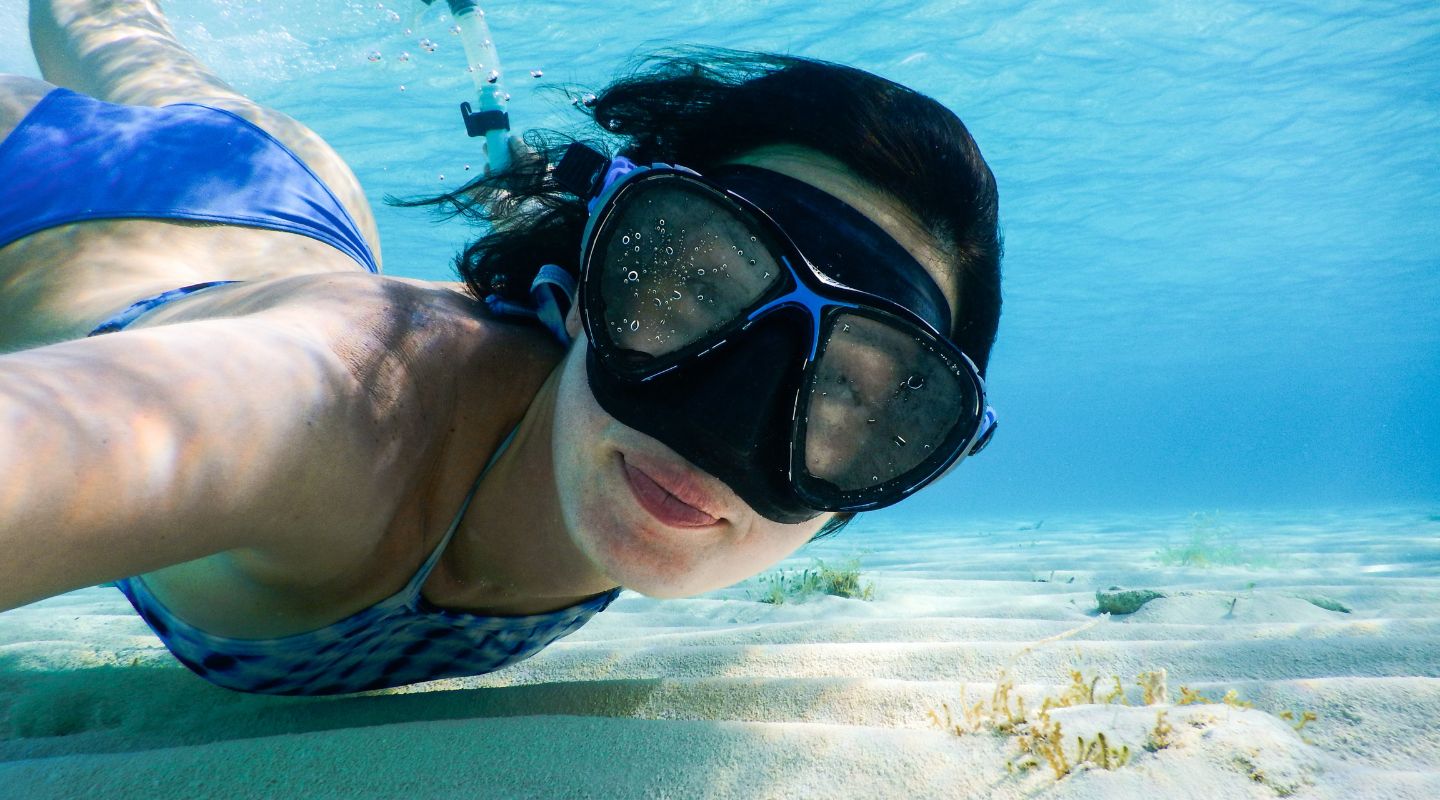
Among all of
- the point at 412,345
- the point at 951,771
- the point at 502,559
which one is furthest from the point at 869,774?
the point at 412,345

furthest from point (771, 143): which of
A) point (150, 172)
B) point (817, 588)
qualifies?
point (817, 588)

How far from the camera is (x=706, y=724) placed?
215 centimetres

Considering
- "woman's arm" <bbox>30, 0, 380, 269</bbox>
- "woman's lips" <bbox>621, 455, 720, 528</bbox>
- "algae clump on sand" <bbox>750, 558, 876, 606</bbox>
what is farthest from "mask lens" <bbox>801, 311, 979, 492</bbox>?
"algae clump on sand" <bbox>750, 558, 876, 606</bbox>

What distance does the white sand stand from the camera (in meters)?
1.75

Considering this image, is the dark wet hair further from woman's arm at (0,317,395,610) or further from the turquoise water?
the turquoise water

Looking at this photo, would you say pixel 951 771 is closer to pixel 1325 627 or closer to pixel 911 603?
pixel 1325 627

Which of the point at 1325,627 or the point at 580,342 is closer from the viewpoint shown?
the point at 580,342

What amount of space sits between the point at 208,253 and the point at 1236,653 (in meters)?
4.44

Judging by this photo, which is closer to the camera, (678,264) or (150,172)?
(678,264)

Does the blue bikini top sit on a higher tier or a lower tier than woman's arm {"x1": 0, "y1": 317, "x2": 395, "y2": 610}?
lower

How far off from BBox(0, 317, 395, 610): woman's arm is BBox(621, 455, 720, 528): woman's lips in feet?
2.17

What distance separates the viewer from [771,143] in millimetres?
2537

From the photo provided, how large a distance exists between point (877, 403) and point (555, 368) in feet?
3.49

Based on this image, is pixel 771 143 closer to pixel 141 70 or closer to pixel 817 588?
pixel 141 70
